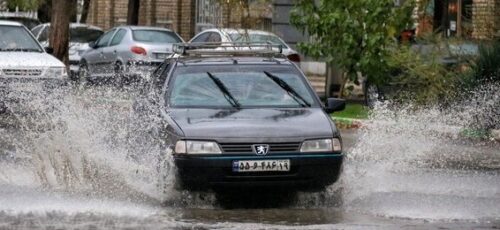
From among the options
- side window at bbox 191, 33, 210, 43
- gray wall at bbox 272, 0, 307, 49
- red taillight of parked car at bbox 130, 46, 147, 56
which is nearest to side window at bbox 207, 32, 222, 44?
side window at bbox 191, 33, 210, 43

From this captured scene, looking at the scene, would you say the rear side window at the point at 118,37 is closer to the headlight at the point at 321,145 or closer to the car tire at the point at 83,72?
the car tire at the point at 83,72

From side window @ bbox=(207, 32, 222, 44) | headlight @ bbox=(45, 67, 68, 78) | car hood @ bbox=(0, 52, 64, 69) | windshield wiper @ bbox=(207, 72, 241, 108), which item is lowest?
side window @ bbox=(207, 32, 222, 44)

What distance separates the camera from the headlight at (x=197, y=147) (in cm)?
1129

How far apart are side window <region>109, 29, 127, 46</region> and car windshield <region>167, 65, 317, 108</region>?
1642 centimetres

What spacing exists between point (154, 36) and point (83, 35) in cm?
645

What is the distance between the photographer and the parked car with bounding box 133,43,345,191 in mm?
11305

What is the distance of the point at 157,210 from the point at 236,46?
3.36 m

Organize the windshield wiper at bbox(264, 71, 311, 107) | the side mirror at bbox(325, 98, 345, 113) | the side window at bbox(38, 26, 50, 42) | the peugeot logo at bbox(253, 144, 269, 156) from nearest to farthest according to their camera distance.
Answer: the peugeot logo at bbox(253, 144, 269, 156) < the windshield wiper at bbox(264, 71, 311, 107) < the side mirror at bbox(325, 98, 345, 113) < the side window at bbox(38, 26, 50, 42)

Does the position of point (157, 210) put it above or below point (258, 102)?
below

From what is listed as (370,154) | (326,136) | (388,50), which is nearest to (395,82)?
(388,50)

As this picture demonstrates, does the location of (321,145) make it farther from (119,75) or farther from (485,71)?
(119,75)

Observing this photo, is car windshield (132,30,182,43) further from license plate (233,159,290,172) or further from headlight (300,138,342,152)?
license plate (233,159,290,172)

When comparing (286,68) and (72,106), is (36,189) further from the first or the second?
(286,68)

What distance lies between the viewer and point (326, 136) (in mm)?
11633
